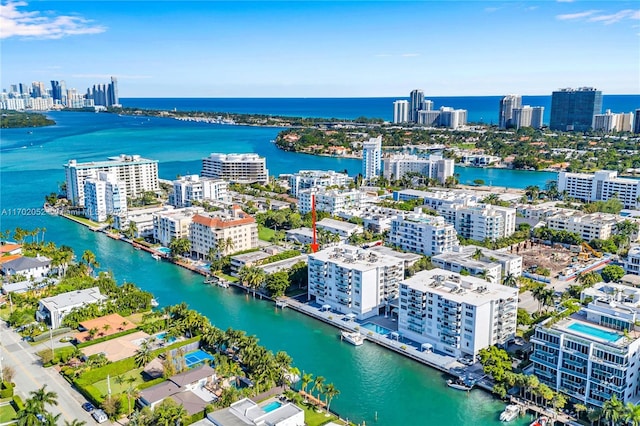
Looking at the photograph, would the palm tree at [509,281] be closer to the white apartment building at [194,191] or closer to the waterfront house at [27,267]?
the waterfront house at [27,267]

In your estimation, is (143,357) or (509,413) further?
(143,357)

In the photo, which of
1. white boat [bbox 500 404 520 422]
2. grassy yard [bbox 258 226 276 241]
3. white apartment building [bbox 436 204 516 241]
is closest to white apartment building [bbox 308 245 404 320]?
white boat [bbox 500 404 520 422]

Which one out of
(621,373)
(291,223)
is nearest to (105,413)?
(621,373)

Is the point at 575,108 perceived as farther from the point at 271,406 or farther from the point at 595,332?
the point at 271,406

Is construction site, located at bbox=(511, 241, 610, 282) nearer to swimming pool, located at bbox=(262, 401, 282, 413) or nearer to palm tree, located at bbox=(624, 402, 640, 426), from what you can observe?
palm tree, located at bbox=(624, 402, 640, 426)

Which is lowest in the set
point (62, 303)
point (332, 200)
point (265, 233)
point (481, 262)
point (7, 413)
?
point (7, 413)

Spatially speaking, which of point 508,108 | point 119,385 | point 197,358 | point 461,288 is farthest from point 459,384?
point 508,108

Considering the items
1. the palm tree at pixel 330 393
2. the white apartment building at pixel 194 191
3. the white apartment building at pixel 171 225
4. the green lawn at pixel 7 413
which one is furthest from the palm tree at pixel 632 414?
the white apartment building at pixel 194 191
